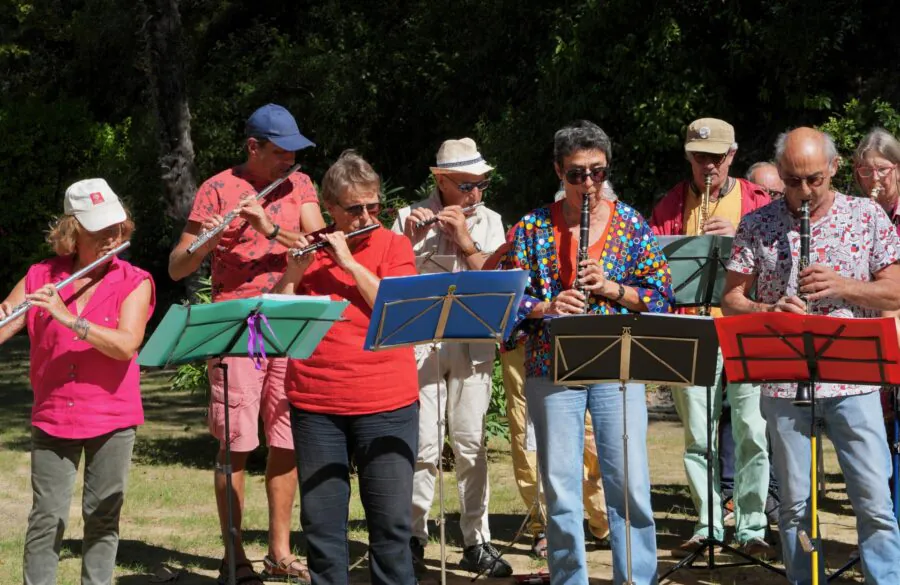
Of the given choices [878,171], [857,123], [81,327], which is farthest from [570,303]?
[857,123]

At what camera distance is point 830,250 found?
511 cm

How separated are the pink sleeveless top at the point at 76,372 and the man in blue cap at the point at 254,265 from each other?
0.74 m

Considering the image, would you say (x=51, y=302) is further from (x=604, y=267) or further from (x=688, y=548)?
(x=688, y=548)

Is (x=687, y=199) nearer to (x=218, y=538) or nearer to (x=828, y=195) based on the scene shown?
(x=828, y=195)

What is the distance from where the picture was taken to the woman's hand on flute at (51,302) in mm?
4926

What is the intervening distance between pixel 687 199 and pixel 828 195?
5.91 ft

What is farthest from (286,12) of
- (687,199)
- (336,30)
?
(687,199)

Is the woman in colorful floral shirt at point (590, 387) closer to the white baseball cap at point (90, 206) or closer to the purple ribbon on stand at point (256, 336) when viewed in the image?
the purple ribbon on stand at point (256, 336)

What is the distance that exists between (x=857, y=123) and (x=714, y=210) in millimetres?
6535

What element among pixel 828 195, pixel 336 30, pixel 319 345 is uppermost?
pixel 336 30

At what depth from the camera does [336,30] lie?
2052 cm

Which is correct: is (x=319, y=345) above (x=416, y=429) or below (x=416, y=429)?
above

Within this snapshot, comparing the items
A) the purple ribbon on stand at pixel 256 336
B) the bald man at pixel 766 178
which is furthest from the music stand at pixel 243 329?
the bald man at pixel 766 178

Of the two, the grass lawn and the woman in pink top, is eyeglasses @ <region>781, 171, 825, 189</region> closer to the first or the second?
the grass lawn
